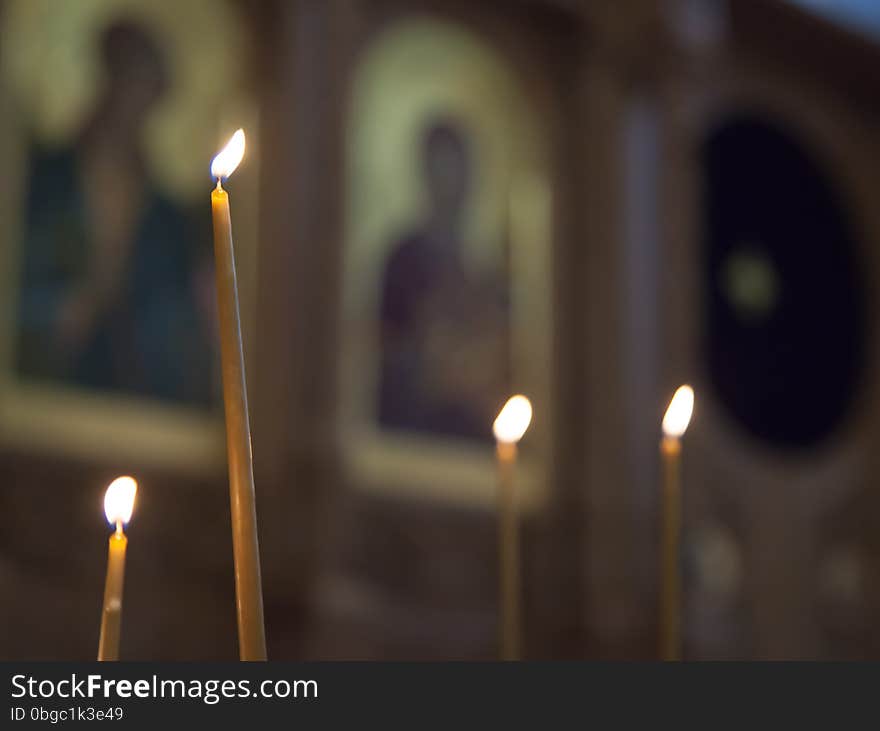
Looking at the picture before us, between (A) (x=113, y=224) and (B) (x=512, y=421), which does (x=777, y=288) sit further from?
(B) (x=512, y=421)

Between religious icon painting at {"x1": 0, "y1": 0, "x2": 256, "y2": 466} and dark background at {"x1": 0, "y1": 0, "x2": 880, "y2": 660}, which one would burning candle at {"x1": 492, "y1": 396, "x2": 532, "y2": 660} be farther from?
religious icon painting at {"x1": 0, "y1": 0, "x2": 256, "y2": 466}

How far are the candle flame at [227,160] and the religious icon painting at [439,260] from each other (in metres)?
4.97

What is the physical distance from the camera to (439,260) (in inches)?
271

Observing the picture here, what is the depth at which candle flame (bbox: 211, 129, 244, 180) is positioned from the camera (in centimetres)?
92

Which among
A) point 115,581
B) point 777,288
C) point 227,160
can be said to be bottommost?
point 115,581

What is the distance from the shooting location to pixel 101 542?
16.4 feet

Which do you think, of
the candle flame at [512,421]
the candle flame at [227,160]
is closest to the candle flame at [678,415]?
the candle flame at [512,421]

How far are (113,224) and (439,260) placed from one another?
6.42ft

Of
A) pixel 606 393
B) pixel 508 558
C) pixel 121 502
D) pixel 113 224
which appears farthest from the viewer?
pixel 606 393

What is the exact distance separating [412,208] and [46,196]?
6.93 feet

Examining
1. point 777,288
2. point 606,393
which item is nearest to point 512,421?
point 606,393

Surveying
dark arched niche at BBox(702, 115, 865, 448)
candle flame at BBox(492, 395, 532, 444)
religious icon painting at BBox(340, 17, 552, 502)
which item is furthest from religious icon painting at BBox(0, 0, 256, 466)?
candle flame at BBox(492, 395, 532, 444)

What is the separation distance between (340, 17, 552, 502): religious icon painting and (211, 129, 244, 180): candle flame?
497 cm

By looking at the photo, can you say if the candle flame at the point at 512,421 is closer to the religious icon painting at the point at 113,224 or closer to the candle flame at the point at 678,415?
the candle flame at the point at 678,415
